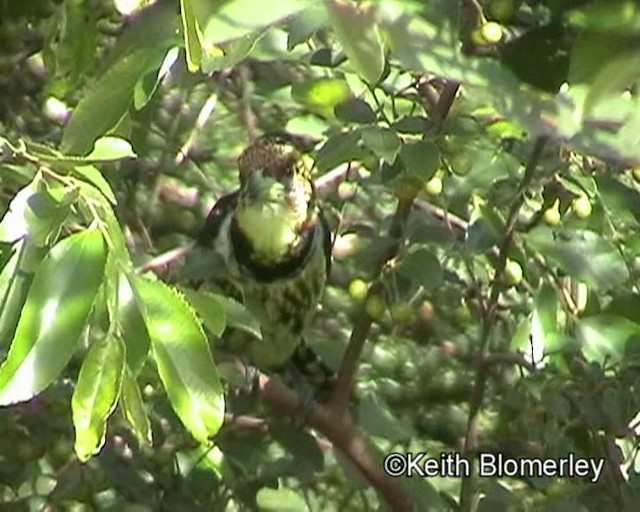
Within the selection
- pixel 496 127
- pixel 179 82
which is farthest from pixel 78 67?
pixel 496 127

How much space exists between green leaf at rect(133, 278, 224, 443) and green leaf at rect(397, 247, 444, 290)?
559 millimetres

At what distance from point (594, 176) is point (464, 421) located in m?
0.83

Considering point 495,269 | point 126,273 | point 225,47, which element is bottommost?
point 495,269

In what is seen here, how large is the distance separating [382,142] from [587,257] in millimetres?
286

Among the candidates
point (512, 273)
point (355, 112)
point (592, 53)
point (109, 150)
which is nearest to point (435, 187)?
point (512, 273)

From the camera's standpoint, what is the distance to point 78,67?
1.59 m

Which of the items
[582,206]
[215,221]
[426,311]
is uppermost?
[582,206]

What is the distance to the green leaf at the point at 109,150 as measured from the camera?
1109 millimetres

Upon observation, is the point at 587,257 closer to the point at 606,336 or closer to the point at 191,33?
the point at 606,336

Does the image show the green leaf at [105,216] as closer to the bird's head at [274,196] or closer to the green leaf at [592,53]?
the green leaf at [592,53]

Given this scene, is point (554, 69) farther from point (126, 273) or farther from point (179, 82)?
point (179, 82)

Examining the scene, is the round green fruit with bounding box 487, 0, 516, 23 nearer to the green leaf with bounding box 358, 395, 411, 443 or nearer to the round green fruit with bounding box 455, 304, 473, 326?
the green leaf with bounding box 358, 395, 411, 443

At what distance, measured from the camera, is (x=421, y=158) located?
1.41 m

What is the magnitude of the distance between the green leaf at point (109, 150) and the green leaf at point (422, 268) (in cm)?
54
